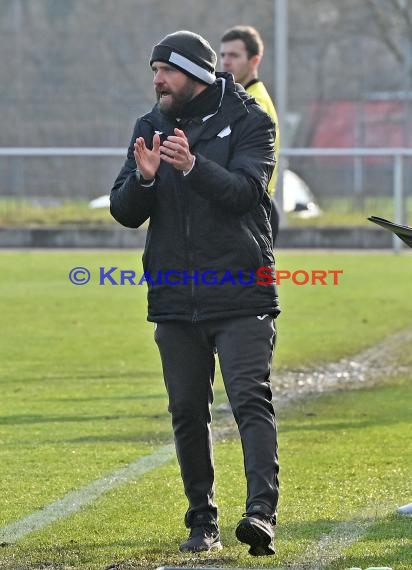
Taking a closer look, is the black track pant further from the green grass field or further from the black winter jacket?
the green grass field

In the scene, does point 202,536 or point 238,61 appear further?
point 238,61

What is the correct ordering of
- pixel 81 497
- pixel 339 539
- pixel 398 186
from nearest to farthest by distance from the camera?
1. pixel 339 539
2. pixel 81 497
3. pixel 398 186

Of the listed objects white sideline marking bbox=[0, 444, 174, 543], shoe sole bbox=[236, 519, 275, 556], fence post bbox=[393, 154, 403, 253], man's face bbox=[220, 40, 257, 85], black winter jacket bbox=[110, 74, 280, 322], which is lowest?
fence post bbox=[393, 154, 403, 253]

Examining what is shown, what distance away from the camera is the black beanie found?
5.43 metres

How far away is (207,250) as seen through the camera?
5.45 m

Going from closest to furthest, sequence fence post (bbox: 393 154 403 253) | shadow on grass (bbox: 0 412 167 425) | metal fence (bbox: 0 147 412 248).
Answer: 1. shadow on grass (bbox: 0 412 167 425)
2. fence post (bbox: 393 154 403 253)
3. metal fence (bbox: 0 147 412 248)

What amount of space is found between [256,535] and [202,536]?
0.40 meters

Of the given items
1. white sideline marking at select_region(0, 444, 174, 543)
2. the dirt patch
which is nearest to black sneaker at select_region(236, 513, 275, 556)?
white sideline marking at select_region(0, 444, 174, 543)

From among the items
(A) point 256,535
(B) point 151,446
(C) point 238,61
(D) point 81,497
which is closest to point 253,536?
(A) point 256,535

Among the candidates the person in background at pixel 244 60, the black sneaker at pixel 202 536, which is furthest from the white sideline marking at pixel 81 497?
the person in background at pixel 244 60

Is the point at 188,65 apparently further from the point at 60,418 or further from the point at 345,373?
the point at 345,373

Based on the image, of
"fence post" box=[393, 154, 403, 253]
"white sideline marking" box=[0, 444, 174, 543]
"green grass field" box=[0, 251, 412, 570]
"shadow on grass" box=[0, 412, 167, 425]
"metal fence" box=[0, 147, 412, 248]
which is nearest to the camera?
"green grass field" box=[0, 251, 412, 570]

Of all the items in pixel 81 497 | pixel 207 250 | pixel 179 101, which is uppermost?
pixel 179 101

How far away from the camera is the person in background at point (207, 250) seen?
5.39 metres
